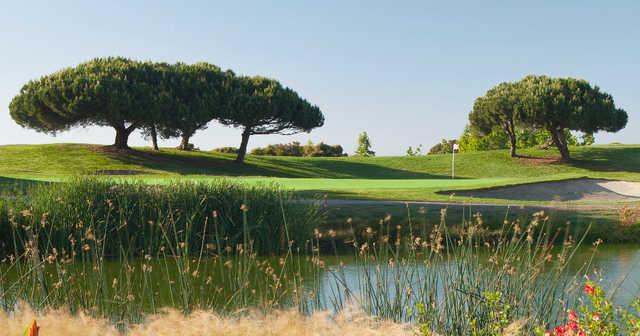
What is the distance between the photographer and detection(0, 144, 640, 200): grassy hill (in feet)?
106

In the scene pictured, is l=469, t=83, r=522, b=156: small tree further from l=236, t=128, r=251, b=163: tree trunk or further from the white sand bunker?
the white sand bunker

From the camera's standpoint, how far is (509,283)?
18.7ft

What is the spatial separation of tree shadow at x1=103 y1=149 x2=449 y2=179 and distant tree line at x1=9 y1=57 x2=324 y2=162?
4.58 feet

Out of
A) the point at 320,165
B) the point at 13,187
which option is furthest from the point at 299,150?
the point at 13,187

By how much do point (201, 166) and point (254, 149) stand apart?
12710 mm

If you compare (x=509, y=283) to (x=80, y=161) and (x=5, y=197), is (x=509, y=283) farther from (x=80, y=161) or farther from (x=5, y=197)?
(x=80, y=161)

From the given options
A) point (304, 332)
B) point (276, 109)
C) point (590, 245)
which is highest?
point (276, 109)

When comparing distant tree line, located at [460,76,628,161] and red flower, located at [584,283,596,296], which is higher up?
distant tree line, located at [460,76,628,161]

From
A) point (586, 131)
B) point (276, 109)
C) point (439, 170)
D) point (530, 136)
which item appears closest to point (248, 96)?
point (276, 109)

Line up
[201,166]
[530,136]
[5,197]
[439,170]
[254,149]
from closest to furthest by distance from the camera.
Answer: [5,197]
[201,166]
[439,170]
[254,149]
[530,136]

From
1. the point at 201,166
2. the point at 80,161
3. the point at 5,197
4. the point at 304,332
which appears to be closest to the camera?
the point at 304,332

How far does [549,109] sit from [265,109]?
1774cm

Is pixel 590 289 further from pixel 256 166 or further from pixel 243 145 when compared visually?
pixel 243 145

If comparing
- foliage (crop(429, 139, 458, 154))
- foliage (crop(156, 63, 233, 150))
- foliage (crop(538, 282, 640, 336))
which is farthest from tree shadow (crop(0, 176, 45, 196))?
foliage (crop(429, 139, 458, 154))
